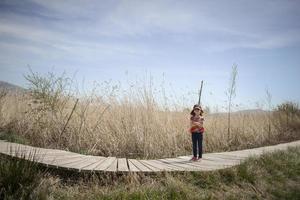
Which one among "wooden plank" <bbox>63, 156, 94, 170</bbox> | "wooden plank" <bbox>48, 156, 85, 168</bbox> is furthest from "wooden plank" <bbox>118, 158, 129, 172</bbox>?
"wooden plank" <bbox>48, 156, 85, 168</bbox>

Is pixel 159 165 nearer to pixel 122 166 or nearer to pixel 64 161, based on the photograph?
pixel 122 166

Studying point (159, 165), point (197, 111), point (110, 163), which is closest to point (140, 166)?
point (159, 165)

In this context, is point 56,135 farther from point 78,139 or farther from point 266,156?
point 266,156

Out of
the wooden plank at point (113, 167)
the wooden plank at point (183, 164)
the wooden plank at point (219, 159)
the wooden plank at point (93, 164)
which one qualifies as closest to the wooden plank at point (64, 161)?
the wooden plank at point (93, 164)

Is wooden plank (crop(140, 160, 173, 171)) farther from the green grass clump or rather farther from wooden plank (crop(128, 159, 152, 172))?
the green grass clump

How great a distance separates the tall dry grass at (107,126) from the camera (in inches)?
246

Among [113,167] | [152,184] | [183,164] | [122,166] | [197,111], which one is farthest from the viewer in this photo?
[197,111]

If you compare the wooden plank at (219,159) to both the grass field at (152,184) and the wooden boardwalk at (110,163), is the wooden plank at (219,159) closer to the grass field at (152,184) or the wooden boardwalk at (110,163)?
the wooden boardwalk at (110,163)

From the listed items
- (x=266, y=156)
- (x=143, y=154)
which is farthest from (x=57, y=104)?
(x=266, y=156)

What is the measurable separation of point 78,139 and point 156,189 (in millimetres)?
3117

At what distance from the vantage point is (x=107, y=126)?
6.70m

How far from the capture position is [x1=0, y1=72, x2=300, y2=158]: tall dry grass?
6242 mm

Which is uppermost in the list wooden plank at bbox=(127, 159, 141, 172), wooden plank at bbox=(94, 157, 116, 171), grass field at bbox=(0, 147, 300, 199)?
wooden plank at bbox=(94, 157, 116, 171)

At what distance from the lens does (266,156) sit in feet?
18.5
